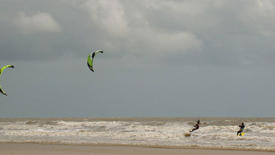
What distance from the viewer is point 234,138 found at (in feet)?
75.4

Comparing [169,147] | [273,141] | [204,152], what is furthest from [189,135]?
[204,152]

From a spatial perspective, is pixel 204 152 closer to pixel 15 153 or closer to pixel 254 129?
pixel 15 153

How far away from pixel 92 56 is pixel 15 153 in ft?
19.3

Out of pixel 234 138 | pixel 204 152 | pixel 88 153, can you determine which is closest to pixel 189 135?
Result: pixel 234 138

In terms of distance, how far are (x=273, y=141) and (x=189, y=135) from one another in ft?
18.4

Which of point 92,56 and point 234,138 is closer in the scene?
point 92,56

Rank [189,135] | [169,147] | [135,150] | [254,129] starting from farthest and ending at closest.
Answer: [254,129]
[189,135]
[169,147]
[135,150]

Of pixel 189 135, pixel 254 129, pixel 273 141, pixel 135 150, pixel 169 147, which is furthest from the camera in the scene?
pixel 254 129

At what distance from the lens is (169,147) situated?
59.4ft

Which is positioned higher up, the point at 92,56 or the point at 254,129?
the point at 92,56

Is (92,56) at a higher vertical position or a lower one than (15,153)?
higher

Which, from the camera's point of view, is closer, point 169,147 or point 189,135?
point 169,147

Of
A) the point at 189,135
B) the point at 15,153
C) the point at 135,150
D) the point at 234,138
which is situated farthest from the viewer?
the point at 189,135

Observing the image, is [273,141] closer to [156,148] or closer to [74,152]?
[156,148]
